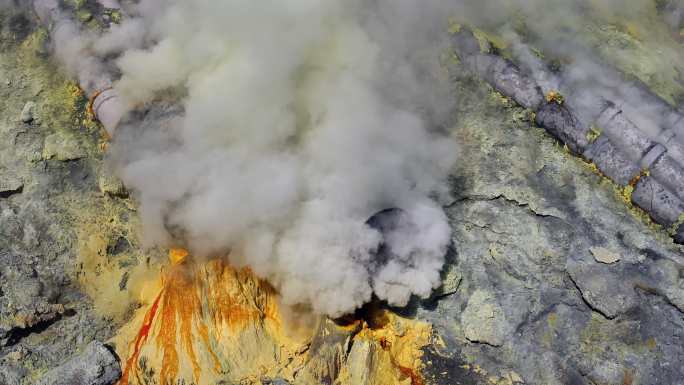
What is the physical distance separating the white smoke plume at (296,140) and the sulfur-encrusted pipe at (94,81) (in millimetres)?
240

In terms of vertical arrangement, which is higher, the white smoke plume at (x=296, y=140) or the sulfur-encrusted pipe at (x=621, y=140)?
the sulfur-encrusted pipe at (x=621, y=140)

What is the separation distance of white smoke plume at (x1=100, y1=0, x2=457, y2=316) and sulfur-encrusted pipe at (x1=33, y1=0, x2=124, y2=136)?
24cm

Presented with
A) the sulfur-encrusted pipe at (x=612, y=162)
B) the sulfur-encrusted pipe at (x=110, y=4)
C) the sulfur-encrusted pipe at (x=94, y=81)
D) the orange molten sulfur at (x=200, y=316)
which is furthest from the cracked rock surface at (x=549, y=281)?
the sulfur-encrusted pipe at (x=110, y=4)

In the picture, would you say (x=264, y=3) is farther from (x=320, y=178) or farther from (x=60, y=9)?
(x=60, y=9)

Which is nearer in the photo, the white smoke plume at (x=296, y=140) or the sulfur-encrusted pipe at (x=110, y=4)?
the white smoke plume at (x=296, y=140)

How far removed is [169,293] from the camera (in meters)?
8.32

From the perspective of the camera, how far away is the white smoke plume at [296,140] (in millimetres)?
7750

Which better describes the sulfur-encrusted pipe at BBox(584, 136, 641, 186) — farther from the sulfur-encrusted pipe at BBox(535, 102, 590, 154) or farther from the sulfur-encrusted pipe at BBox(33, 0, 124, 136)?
the sulfur-encrusted pipe at BBox(33, 0, 124, 136)

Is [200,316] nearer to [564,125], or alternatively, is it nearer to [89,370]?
[89,370]

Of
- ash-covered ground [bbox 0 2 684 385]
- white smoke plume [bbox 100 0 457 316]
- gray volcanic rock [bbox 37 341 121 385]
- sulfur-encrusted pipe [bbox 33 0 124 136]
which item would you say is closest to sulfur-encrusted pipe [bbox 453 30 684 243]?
ash-covered ground [bbox 0 2 684 385]

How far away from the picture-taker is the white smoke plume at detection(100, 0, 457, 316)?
7750mm

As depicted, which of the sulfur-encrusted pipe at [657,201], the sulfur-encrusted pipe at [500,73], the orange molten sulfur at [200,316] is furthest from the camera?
the sulfur-encrusted pipe at [500,73]

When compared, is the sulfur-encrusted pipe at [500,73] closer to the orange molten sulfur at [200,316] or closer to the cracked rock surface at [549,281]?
the cracked rock surface at [549,281]

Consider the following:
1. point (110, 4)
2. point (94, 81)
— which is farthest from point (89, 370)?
point (110, 4)
